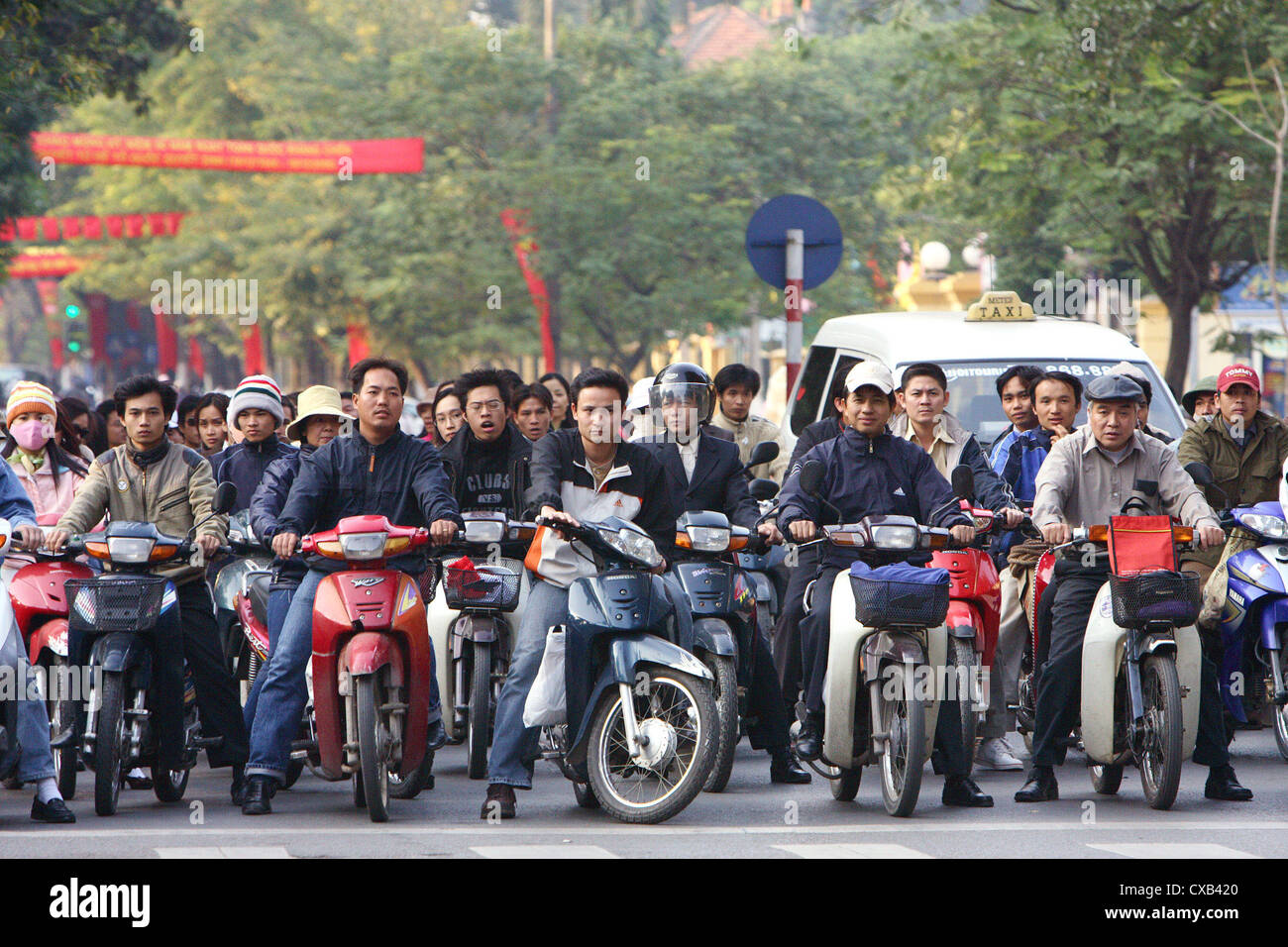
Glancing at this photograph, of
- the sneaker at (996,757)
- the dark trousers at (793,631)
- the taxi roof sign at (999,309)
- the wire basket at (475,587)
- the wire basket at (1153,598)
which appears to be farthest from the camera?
the taxi roof sign at (999,309)

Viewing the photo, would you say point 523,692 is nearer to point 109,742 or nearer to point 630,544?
point 630,544

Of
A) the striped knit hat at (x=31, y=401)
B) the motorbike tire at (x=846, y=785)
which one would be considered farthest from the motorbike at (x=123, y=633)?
the motorbike tire at (x=846, y=785)

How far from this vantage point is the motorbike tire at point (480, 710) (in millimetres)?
8766

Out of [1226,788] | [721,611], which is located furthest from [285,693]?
[1226,788]

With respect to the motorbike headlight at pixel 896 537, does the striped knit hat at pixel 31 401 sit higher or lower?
higher

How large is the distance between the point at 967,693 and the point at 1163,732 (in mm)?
739

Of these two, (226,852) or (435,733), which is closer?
(226,852)

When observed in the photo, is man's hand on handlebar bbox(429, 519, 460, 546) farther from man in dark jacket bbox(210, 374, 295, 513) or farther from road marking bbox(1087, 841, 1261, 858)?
road marking bbox(1087, 841, 1261, 858)

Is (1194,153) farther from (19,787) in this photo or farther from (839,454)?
(19,787)

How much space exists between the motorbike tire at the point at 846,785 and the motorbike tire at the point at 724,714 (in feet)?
1.71

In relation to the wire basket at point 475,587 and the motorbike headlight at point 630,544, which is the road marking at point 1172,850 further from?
the wire basket at point 475,587

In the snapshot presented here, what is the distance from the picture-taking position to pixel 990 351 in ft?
36.7
